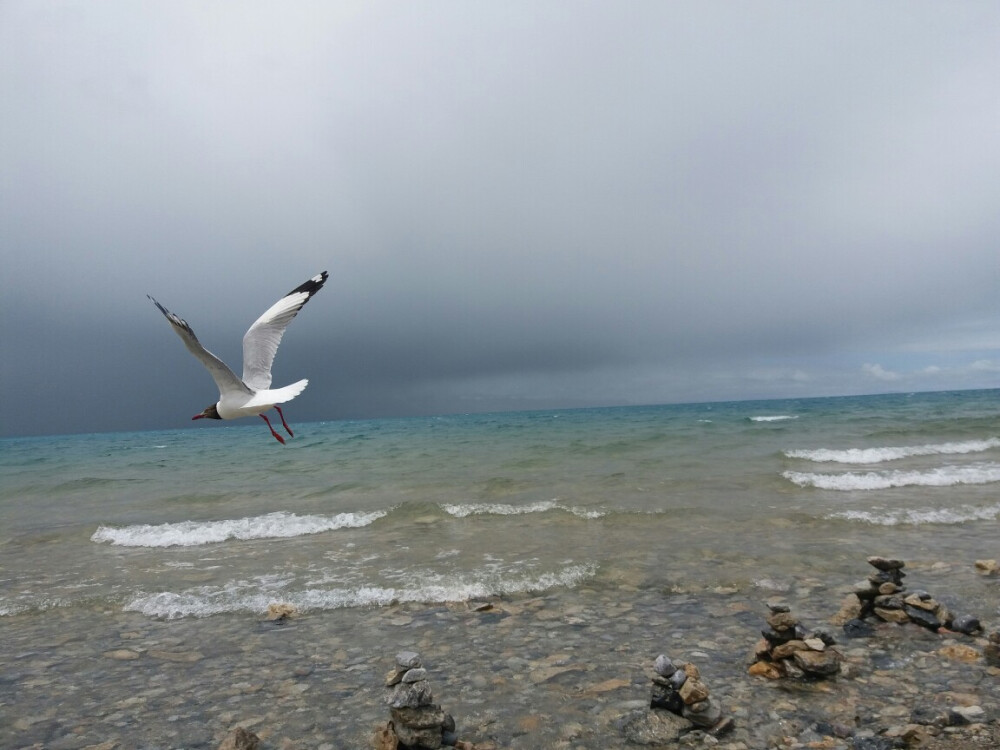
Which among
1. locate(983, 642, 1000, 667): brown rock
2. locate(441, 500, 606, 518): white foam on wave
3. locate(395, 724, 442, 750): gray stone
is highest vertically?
locate(983, 642, 1000, 667): brown rock

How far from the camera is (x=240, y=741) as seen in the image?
455 cm

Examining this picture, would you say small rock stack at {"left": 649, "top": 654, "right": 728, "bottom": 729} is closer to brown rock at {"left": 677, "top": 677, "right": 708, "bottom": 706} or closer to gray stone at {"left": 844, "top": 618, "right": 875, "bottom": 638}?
brown rock at {"left": 677, "top": 677, "right": 708, "bottom": 706}

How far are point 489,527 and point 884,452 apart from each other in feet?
65.4

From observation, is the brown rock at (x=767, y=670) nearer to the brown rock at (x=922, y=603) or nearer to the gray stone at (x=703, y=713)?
the gray stone at (x=703, y=713)

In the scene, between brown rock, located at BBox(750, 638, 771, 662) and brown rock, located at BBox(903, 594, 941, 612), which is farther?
brown rock, located at BBox(903, 594, 941, 612)

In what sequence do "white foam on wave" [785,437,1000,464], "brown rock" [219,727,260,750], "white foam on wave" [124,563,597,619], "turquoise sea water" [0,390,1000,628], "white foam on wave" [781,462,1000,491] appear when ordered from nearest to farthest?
"brown rock" [219,727,260,750]
"white foam on wave" [124,563,597,619]
"turquoise sea water" [0,390,1000,628]
"white foam on wave" [781,462,1000,491]
"white foam on wave" [785,437,1000,464]

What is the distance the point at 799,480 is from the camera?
699 inches

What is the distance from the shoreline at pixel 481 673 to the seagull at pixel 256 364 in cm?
293

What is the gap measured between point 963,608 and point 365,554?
9798 millimetres

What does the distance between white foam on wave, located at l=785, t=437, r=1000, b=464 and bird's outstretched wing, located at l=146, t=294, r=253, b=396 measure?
22492mm

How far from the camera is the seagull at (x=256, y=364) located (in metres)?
7.90

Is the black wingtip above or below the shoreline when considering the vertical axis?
above

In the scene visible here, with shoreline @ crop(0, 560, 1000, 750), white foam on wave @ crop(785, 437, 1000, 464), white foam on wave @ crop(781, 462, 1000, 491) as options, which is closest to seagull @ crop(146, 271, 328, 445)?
shoreline @ crop(0, 560, 1000, 750)

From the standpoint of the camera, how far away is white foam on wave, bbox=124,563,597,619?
8.45 meters
